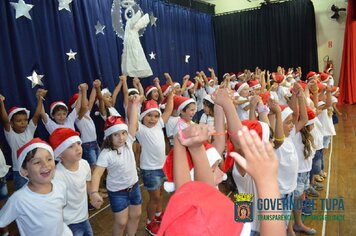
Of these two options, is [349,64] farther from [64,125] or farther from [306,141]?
[64,125]

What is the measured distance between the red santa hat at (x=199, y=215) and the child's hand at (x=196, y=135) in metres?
0.32

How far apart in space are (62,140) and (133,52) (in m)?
4.59

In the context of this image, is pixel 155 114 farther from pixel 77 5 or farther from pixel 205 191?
pixel 77 5

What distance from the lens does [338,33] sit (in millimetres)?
10523

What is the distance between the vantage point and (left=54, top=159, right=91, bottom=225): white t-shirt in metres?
2.30

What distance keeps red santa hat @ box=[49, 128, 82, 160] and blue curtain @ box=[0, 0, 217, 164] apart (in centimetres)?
244

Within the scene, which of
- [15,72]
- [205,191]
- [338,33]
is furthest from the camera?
[338,33]

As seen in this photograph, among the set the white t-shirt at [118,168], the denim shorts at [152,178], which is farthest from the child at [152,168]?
the white t-shirt at [118,168]

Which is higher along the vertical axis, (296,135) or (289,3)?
(289,3)

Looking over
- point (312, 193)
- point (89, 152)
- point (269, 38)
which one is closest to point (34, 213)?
point (89, 152)

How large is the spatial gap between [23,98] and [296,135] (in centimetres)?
400

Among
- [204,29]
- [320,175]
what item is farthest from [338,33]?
[320,175]

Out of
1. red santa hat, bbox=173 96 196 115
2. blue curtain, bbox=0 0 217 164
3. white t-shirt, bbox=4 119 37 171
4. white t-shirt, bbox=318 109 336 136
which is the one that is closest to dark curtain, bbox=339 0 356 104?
blue curtain, bbox=0 0 217 164

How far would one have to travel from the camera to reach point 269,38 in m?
11.4
